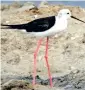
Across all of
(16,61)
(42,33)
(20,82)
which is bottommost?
(16,61)

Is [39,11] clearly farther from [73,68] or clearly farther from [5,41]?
[73,68]

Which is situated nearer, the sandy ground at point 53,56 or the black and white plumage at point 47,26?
the black and white plumage at point 47,26

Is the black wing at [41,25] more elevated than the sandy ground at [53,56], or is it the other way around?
the black wing at [41,25]

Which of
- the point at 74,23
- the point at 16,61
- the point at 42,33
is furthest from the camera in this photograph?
the point at 74,23

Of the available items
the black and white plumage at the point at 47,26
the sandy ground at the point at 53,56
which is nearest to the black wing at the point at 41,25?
the black and white plumage at the point at 47,26

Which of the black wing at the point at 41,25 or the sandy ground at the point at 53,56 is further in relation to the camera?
the sandy ground at the point at 53,56

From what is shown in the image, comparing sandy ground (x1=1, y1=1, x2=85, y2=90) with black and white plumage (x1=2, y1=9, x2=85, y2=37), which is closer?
black and white plumage (x1=2, y1=9, x2=85, y2=37)

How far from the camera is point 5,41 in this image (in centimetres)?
1457

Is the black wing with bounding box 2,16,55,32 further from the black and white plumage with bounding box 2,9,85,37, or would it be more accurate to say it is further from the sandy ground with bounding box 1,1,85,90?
the sandy ground with bounding box 1,1,85,90

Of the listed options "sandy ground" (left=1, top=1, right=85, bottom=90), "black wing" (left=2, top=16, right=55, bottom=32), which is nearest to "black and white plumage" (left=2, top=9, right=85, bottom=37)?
"black wing" (left=2, top=16, right=55, bottom=32)

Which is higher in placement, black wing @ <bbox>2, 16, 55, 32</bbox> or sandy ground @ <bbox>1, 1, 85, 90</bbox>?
black wing @ <bbox>2, 16, 55, 32</bbox>

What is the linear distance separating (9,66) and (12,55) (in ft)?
3.35

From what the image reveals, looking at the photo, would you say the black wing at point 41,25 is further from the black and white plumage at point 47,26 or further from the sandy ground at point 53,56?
the sandy ground at point 53,56

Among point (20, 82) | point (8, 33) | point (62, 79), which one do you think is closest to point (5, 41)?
point (8, 33)
